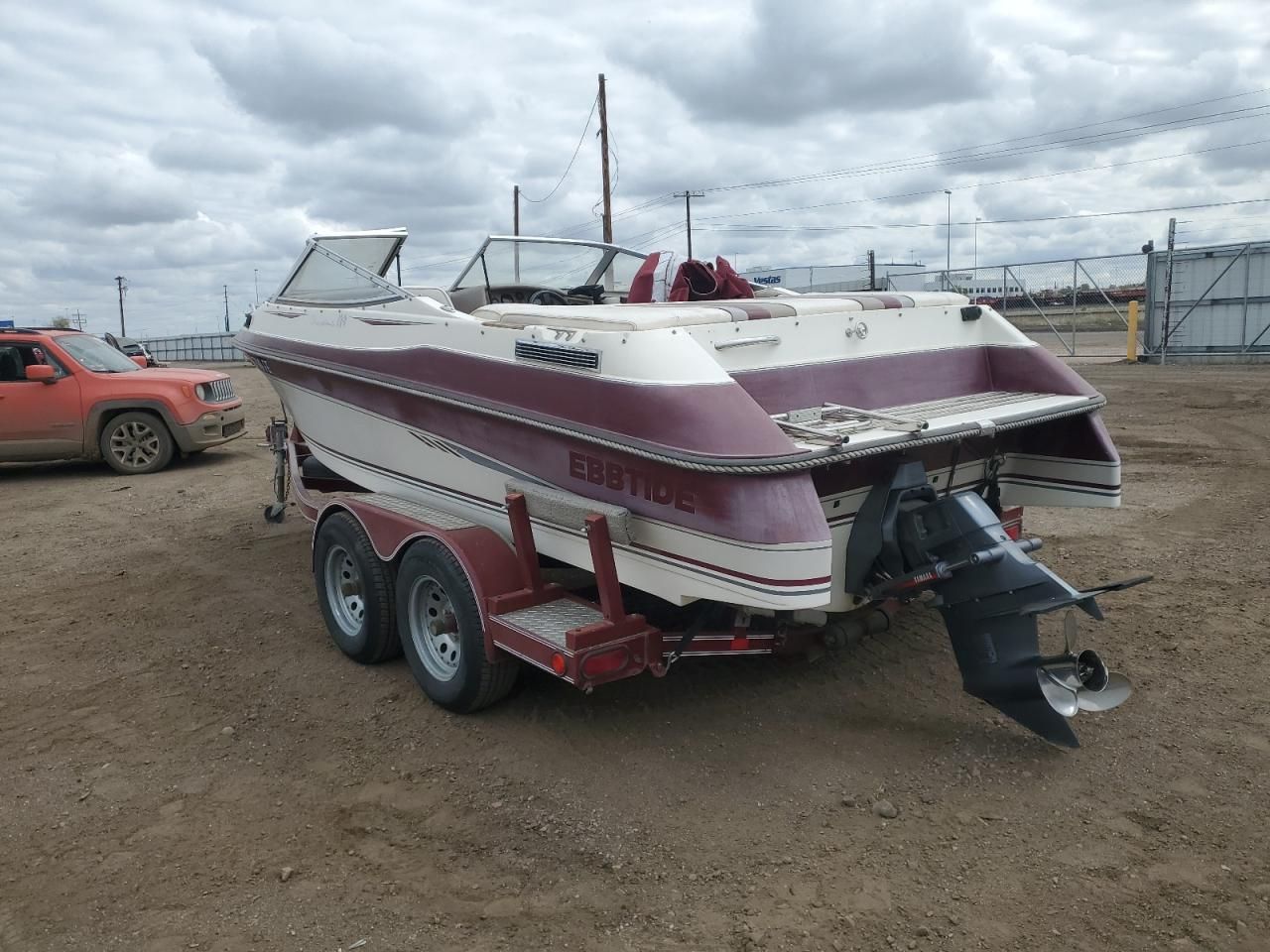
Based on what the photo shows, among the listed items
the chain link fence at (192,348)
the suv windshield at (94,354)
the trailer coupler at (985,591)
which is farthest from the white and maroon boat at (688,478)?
the chain link fence at (192,348)

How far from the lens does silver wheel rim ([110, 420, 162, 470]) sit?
442 inches

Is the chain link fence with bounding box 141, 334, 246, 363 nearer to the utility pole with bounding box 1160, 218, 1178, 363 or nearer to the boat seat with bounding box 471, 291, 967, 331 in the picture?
the utility pole with bounding box 1160, 218, 1178, 363

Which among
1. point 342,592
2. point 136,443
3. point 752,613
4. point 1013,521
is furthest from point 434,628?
point 136,443

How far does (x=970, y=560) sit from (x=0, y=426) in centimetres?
1084

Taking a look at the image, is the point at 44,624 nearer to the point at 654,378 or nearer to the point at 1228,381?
the point at 654,378

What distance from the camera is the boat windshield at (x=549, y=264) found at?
20.2 feet

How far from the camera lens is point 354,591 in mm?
5297

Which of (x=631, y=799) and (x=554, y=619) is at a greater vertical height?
(x=554, y=619)

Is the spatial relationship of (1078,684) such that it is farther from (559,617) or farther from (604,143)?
(604,143)

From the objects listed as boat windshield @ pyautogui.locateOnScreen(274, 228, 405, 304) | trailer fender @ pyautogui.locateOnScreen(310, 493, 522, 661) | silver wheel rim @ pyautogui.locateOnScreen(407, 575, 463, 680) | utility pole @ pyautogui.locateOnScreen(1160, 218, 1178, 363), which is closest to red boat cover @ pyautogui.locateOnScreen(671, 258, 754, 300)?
boat windshield @ pyautogui.locateOnScreen(274, 228, 405, 304)

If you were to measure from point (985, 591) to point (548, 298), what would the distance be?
3.56 meters

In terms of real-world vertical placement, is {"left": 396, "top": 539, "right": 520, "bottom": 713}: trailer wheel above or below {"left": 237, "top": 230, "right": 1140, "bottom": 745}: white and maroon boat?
below

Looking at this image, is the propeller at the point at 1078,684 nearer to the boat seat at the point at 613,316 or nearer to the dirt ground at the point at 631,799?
the dirt ground at the point at 631,799

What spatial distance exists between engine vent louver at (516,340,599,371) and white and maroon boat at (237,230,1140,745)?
0.01m
